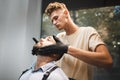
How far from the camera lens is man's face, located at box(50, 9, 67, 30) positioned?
1.71 metres

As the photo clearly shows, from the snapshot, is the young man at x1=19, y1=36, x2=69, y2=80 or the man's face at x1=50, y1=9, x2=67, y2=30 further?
the man's face at x1=50, y1=9, x2=67, y2=30

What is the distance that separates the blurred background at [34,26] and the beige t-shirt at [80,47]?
0.26 feet

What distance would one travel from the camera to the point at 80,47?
163 centimetres

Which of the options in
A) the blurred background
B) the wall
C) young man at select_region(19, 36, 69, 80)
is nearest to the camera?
young man at select_region(19, 36, 69, 80)

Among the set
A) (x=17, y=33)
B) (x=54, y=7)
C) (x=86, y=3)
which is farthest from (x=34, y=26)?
(x=86, y=3)

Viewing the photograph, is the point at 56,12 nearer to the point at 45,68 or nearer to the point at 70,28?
the point at 70,28

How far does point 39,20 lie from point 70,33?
0.36 meters

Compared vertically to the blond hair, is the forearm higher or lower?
lower

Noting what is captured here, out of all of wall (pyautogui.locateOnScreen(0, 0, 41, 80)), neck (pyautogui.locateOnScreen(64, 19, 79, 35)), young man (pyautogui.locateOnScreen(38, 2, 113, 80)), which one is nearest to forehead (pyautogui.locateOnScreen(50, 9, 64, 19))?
young man (pyautogui.locateOnScreen(38, 2, 113, 80))

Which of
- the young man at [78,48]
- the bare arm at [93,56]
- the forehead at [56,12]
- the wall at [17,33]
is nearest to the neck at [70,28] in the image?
the young man at [78,48]

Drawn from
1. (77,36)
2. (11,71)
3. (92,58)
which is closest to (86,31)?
(77,36)

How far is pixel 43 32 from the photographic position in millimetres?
1899

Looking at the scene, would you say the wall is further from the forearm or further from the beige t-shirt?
the forearm

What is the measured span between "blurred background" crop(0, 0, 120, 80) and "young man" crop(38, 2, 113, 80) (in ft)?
0.25
